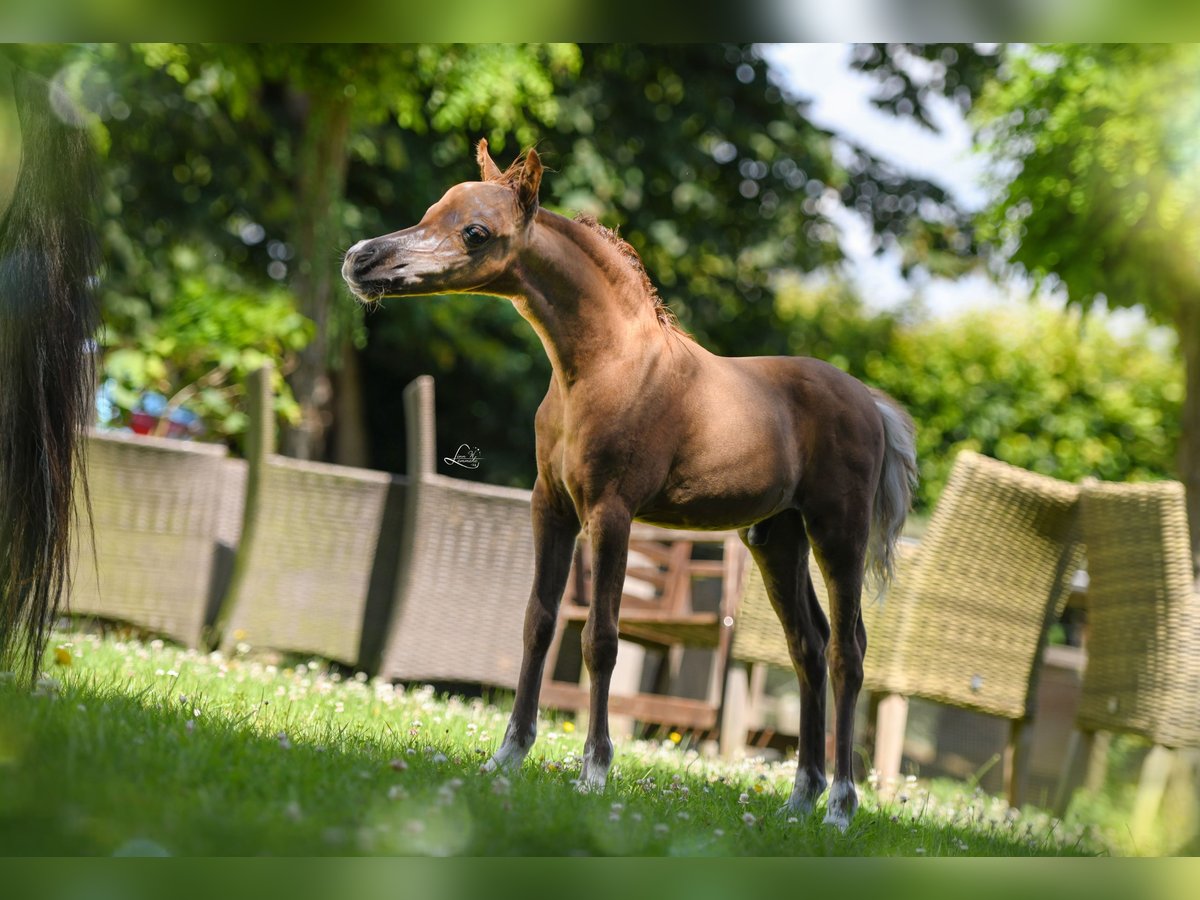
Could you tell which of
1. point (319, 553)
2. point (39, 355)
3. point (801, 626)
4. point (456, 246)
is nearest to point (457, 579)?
point (319, 553)

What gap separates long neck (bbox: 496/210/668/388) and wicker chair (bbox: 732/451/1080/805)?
6.70 ft

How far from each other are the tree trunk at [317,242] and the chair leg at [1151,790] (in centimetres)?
437

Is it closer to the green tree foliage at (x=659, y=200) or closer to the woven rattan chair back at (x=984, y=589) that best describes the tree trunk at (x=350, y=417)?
the green tree foliage at (x=659, y=200)

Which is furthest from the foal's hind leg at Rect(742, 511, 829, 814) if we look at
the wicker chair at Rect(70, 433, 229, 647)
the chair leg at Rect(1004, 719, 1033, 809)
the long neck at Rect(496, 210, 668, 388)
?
the wicker chair at Rect(70, 433, 229, 647)

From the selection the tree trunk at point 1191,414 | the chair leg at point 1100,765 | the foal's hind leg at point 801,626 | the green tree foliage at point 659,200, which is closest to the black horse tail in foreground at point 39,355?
the foal's hind leg at point 801,626

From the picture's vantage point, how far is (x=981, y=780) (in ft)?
20.8

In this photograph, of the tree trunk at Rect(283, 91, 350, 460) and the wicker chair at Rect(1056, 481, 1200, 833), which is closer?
the wicker chair at Rect(1056, 481, 1200, 833)

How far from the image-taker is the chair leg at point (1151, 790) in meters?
4.36

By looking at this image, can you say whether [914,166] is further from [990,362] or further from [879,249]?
[990,362]

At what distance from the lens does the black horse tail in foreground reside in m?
2.99

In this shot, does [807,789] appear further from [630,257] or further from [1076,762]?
[1076,762]

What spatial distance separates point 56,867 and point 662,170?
699 cm

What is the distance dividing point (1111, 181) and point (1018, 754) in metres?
3.05

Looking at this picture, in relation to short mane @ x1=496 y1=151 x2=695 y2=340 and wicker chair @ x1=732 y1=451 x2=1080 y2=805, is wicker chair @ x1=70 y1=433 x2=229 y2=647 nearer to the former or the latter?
wicker chair @ x1=732 y1=451 x2=1080 y2=805
